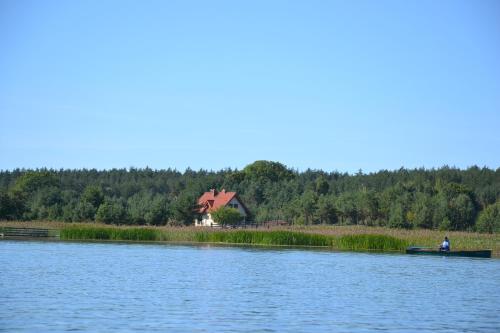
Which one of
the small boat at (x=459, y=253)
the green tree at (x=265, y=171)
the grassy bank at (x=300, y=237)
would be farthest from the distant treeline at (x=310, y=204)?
the small boat at (x=459, y=253)

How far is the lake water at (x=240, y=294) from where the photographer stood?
73.3ft

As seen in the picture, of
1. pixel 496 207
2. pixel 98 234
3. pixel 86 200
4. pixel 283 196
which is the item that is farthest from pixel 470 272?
pixel 283 196

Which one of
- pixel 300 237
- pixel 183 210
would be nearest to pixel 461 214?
pixel 183 210

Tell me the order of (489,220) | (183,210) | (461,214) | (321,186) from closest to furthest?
1. (489,220)
2. (461,214)
3. (183,210)
4. (321,186)

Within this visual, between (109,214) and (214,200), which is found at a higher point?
(214,200)

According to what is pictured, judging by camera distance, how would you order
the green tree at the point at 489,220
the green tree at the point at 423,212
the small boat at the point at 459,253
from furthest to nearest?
the green tree at the point at 423,212
the green tree at the point at 489,220
the small boat at the point at 459,253

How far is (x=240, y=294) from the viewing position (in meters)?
29.1

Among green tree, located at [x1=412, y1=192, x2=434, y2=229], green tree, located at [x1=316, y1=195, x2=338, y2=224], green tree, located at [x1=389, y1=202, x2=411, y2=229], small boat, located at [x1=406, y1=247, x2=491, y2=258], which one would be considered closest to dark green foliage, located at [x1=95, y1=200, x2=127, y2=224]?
green tree, located at [x1=316, y1=195, x2=338, y2=224]

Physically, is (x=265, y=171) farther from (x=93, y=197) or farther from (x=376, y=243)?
(x=376, y=243)

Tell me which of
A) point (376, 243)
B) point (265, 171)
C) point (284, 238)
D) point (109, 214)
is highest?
point (265, 171)

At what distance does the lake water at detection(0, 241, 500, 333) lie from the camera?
22328mm

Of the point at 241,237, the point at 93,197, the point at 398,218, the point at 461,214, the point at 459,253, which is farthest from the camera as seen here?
the point at 461,214

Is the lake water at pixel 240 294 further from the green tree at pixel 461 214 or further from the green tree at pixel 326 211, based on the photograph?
the green tree at pixel 326 211

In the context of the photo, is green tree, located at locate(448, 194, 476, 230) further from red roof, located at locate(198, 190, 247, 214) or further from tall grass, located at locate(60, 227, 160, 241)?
tall grass, located at locate(60, 227, 160, 241)
